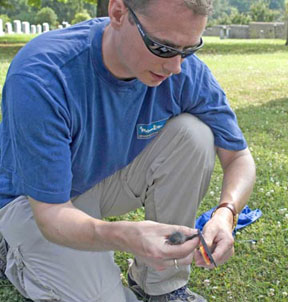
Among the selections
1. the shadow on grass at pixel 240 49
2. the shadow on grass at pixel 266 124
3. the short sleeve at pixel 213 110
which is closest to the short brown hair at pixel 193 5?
the short sleeve at pixel 213 110

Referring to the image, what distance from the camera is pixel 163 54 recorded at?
6.22 feet

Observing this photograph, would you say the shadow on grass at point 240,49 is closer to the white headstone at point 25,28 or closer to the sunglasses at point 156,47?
the sunglasses at point 156,47

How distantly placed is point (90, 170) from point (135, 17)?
0.70 m

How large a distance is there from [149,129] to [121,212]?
512mm

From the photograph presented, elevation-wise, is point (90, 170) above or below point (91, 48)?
below

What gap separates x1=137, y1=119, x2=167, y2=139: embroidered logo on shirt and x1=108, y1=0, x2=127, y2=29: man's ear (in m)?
0.49

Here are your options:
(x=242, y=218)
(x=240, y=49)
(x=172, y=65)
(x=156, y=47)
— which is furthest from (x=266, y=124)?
(x=240, y=49)

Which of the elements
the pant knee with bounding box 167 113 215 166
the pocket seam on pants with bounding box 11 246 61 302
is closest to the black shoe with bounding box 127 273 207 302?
the pocket seam on pants with bounding box 11 246 61 302

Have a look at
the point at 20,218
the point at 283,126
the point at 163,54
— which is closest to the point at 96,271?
the point at 20,218

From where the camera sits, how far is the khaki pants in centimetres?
218

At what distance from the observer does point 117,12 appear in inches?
76.2

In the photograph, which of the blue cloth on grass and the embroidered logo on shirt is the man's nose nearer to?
the embroidered logo on shirt

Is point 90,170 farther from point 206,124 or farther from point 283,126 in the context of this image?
point 283,126

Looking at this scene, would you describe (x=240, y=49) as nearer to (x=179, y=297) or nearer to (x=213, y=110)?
(x=213, y=110)
